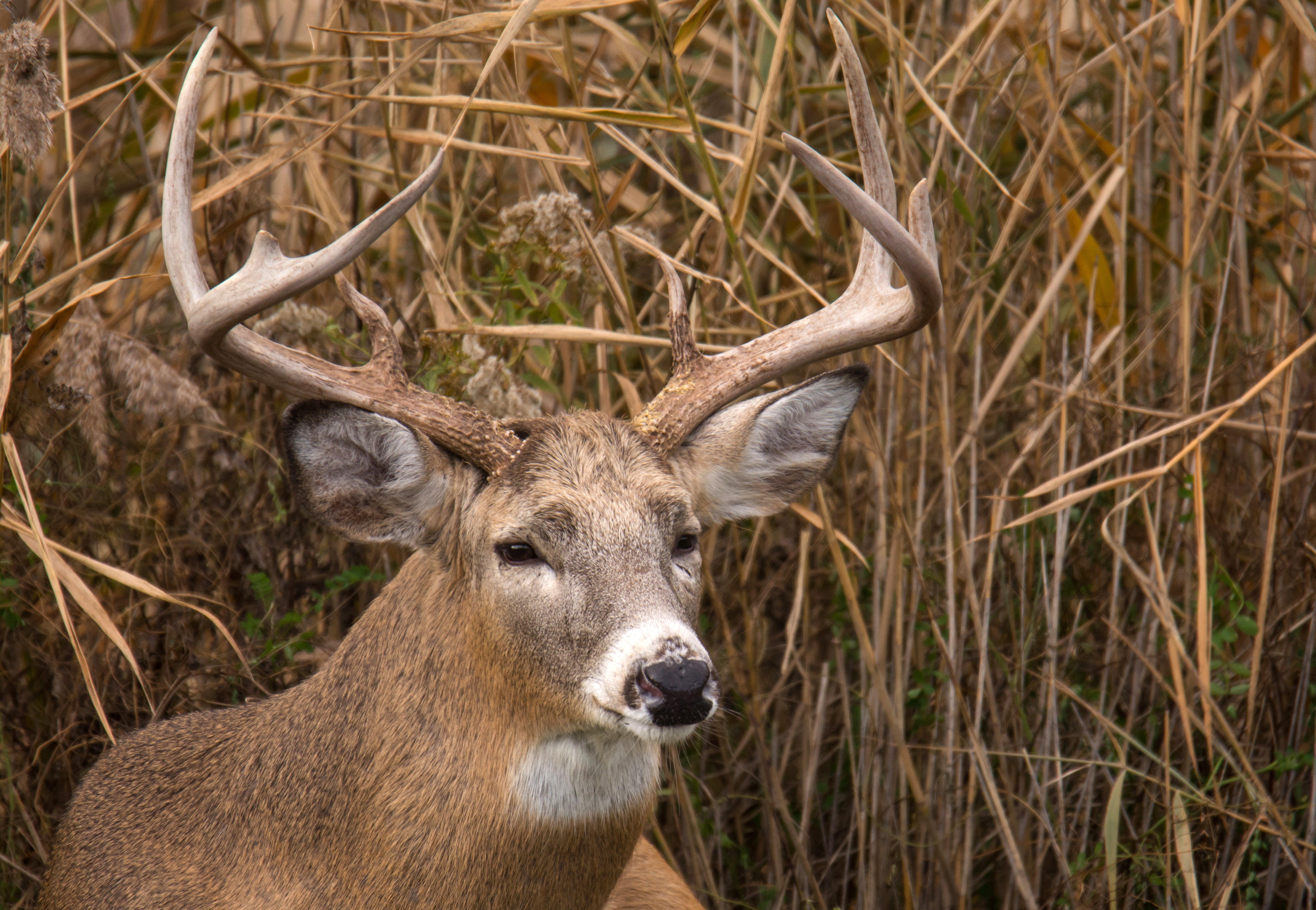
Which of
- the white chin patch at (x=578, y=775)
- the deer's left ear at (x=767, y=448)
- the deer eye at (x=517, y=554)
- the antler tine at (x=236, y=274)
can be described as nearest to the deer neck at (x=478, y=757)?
the white chin patch at (x=578, y=775)

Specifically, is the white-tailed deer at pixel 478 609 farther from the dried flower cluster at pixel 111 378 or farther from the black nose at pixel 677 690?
the dried flower cluster at pixel 111 378

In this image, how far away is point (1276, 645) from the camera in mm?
4180

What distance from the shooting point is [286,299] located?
278 centimetres

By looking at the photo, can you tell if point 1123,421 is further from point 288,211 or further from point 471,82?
point 288,211

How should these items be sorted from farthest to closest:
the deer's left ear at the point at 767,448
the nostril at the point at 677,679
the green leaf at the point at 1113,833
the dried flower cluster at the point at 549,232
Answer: the dried flower cluster at the point at 549,232, the green leaf at the point at 1113,833, the deer's left ear at the point at 767,448, the nostril at the point at 677,679

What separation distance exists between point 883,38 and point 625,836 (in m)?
2.33

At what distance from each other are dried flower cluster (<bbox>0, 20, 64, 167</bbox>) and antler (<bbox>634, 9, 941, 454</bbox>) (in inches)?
60.2

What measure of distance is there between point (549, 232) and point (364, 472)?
1155mm

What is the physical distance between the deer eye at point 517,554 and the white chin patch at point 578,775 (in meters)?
0.36

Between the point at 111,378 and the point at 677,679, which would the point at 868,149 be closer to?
the point at 677,679

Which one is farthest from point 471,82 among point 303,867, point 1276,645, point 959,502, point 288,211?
point 1276,645

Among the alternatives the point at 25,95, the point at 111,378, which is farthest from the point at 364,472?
the point at 111,378

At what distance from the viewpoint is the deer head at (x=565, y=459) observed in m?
2.70

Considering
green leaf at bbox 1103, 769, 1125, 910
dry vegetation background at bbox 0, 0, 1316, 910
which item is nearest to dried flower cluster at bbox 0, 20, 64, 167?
dry vegetation background at bbox 0, 0, 1316, 910
